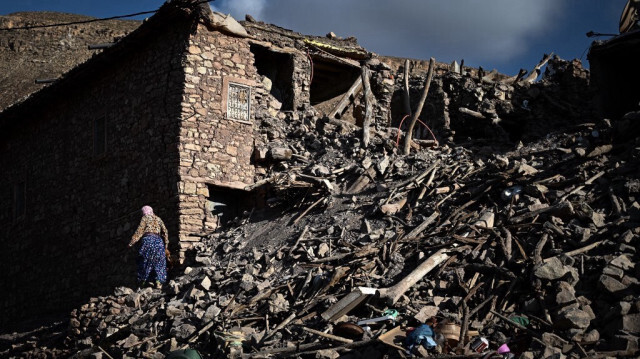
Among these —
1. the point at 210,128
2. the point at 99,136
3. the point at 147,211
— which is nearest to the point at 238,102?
the point at 210,128

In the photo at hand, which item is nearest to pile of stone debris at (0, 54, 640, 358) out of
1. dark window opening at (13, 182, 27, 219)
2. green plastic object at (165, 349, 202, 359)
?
green plastic object at (165, 349, 202, 359)

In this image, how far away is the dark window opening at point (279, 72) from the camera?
14.9 m

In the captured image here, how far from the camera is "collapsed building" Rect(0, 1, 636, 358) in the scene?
13.1 m

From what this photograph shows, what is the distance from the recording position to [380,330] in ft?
27.7

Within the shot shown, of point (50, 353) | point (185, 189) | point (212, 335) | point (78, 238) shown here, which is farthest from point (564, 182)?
point (78, 238)

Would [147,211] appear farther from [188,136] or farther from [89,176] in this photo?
[89,176]

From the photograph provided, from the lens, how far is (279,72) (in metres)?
15.3

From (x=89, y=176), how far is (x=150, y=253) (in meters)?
3.94

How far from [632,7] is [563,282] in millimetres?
10338

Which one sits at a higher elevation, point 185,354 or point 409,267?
point 409,267

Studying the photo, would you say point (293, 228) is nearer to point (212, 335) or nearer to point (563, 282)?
point (212, 335)

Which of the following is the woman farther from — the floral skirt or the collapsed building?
the collapsed building

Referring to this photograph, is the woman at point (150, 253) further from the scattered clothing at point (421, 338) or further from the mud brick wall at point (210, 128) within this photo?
the scattered clothing at point (421, 338)

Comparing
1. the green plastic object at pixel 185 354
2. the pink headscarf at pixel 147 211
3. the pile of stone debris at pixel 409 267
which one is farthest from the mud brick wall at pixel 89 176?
the green plastic object at pixel 185 354
